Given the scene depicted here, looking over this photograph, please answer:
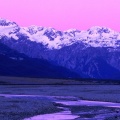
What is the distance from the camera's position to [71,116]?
50406mm

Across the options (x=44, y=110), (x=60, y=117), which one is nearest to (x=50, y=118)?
(x=60, y=117)

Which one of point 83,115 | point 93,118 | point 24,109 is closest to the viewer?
point 93,118

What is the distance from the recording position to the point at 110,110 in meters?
57.5

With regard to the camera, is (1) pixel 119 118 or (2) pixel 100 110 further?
(2) pixel 100 110

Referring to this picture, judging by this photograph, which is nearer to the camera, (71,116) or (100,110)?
(71,116)

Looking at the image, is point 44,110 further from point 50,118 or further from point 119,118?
point 119,118

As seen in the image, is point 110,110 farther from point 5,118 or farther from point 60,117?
point 5,118

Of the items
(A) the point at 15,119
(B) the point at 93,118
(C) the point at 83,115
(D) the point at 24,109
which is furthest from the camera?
(D) the point at 24,109

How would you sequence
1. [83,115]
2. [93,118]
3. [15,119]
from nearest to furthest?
1. [15,119]
2. [93,118]
3. [83,115]

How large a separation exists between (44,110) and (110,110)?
7114 mm

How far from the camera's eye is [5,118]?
45031mm

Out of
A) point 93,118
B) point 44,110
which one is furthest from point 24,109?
point 93,118

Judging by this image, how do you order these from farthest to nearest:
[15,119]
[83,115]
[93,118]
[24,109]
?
1. [24,109]
2. [83,115]
3. [93,118]
4. [15,119]

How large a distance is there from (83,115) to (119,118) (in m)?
6.29
